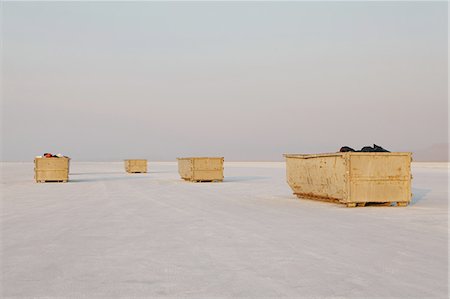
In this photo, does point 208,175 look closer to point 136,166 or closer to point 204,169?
point 204,169

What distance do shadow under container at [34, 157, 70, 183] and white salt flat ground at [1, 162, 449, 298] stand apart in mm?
15697

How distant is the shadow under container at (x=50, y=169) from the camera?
26.0 m

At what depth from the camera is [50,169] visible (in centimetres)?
2620

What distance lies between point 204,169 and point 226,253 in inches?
777

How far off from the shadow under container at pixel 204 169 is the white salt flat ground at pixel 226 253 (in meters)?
14.2

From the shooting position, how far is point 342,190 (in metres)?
12.5

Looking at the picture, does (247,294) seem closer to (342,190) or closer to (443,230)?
(443,230)

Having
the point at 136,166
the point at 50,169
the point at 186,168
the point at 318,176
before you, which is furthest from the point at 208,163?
the point at 136,166

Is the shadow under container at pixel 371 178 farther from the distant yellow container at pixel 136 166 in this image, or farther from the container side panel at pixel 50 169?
the distant yellow container at pixel 136 166

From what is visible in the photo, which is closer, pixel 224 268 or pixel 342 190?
pixel 224 268

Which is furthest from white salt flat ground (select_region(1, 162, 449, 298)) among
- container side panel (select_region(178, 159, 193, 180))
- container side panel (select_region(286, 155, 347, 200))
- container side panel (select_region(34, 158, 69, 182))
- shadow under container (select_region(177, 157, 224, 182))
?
container side panel (select_region(34, 158, 69, 182))

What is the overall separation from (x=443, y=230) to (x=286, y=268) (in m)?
4.43

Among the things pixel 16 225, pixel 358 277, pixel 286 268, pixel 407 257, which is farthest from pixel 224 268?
pixel 16 225

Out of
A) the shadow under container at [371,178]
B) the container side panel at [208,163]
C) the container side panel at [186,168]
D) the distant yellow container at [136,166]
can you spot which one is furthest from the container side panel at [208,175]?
the distant yellow container at [136,166]
